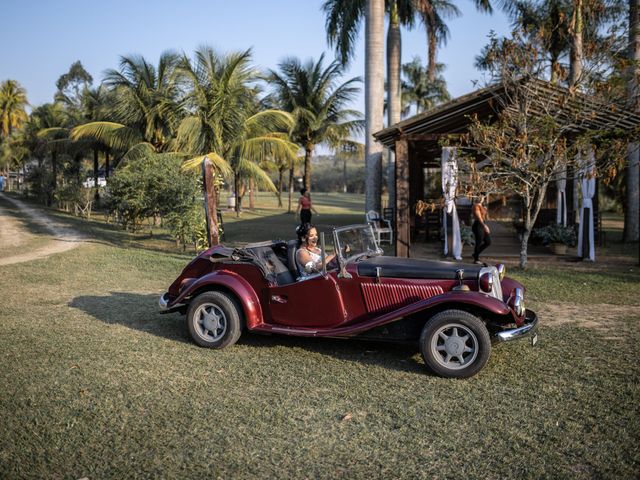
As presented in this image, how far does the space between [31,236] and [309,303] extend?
14.2m

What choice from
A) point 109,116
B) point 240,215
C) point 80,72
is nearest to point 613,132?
point 109,116

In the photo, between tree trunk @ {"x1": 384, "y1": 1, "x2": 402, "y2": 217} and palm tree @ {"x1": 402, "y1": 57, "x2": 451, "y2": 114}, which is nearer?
tree trunk @ {"x1": 384, "y1": 1, "x2": 402, "y2": 217}

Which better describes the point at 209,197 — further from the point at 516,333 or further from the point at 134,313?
the point at 516,333

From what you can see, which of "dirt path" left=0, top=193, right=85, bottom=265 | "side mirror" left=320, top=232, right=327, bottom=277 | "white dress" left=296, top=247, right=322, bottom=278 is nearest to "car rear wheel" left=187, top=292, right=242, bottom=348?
"white dress" left=296, top=247, right=322, bottom=278

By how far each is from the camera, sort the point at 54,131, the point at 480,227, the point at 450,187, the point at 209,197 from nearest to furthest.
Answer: the point at 209,197 < the point at 480,227 < the point at 450,187 < the point at 54,131

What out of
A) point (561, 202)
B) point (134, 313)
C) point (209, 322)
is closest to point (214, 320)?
point (209, 322)

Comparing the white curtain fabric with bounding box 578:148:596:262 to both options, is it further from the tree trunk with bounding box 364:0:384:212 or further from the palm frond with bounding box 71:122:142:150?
the palm frond with bounding box 71:122:142:150

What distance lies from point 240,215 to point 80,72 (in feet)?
110

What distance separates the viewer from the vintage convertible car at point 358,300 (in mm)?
5285

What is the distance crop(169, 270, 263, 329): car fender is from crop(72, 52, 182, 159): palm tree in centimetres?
1627

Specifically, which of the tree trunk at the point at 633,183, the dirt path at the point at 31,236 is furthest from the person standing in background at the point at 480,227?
the dirt path at the point at 31,236

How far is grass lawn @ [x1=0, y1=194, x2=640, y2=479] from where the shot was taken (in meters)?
3.74

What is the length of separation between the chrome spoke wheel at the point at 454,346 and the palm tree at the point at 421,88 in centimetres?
4151

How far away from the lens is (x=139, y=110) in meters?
22.2
